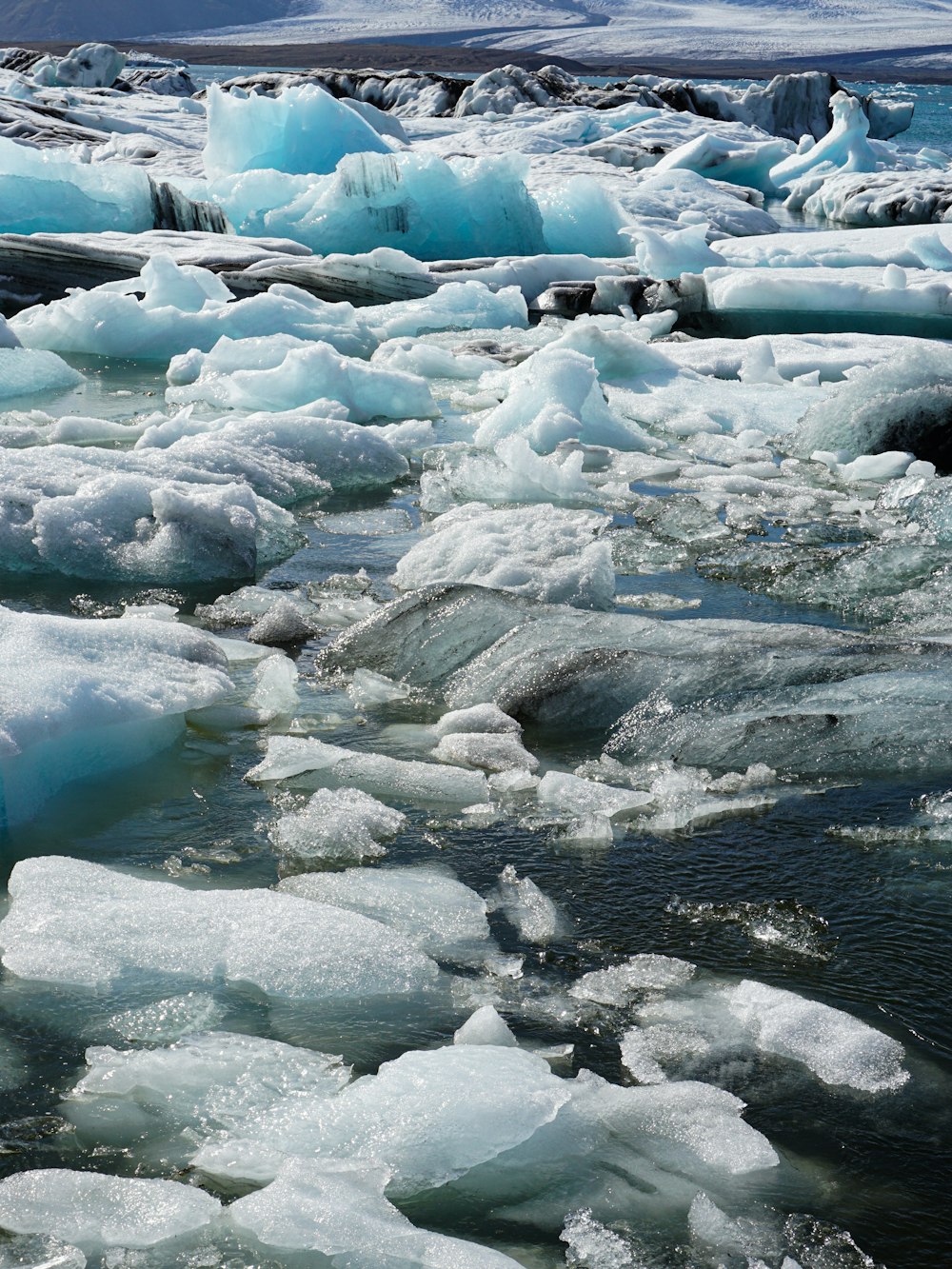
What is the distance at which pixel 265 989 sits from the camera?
7.99 ft

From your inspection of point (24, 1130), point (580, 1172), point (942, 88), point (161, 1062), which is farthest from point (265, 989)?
point (942, 88)

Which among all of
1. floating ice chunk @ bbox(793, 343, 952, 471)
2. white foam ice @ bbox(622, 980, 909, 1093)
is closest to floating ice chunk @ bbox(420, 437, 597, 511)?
floating ice chunk @ bbox(793, 343, 952, 471)

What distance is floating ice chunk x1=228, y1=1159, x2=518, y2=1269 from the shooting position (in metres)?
1.77

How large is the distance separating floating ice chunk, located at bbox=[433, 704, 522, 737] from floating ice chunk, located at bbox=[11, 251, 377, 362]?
6.41 meters

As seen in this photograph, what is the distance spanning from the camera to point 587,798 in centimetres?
316

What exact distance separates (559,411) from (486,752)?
4013 mm

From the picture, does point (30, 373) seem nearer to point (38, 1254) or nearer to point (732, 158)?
point (38, 1254)

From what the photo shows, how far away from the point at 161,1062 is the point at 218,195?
576 inches

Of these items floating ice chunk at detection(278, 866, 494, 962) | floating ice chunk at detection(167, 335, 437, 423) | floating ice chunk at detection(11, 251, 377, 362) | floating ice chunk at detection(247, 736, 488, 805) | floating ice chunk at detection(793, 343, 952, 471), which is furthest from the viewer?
floating ice chunk at detection(11, 251, 377, 362)

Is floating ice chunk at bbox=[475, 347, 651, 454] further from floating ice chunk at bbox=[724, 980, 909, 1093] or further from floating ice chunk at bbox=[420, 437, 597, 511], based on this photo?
floating ice chunk at bbox=[724, 980, 909, 1093]

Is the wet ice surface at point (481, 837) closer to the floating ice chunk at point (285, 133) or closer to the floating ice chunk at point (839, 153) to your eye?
the floating ice chunk at point (285, 133)

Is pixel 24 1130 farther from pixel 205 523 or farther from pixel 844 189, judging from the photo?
pixel 844 189

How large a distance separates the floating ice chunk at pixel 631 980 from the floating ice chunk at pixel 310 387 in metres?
5.18

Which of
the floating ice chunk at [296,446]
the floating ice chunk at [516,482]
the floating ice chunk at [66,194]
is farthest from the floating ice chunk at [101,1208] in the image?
the floating ice chunk at [66,194]
